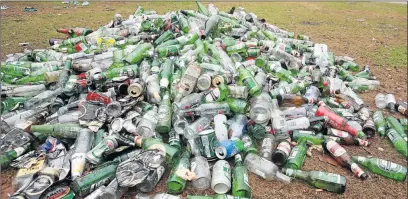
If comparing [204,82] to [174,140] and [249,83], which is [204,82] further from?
[174,140]

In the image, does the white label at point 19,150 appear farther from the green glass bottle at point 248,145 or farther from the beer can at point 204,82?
the green glass bottle at point 248,145

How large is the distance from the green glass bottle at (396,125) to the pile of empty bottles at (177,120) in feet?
0.09

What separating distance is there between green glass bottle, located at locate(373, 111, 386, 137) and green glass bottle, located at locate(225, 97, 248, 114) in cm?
201

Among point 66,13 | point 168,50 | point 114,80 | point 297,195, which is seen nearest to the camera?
point 297,195

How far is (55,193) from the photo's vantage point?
2900 mm

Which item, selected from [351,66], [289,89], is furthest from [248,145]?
[351,66]

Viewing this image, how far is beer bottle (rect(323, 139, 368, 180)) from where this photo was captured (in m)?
3.65

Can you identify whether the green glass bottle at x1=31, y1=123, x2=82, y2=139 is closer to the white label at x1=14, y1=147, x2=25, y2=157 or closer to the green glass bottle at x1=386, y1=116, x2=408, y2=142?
the white label at x1=14, y1=147, x2=25, y2=157

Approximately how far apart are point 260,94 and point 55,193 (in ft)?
8.44

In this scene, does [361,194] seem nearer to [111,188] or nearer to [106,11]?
[111,188]

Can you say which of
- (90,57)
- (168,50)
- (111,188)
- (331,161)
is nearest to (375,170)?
(331,161)

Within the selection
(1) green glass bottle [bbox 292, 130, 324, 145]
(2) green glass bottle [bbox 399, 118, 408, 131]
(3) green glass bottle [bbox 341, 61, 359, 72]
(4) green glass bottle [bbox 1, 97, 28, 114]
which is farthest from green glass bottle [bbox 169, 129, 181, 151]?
(3) green glass bottle [bbox 341, 61, 359, 72]

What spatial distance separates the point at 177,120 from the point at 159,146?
0.52 m

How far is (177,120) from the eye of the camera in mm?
3744
